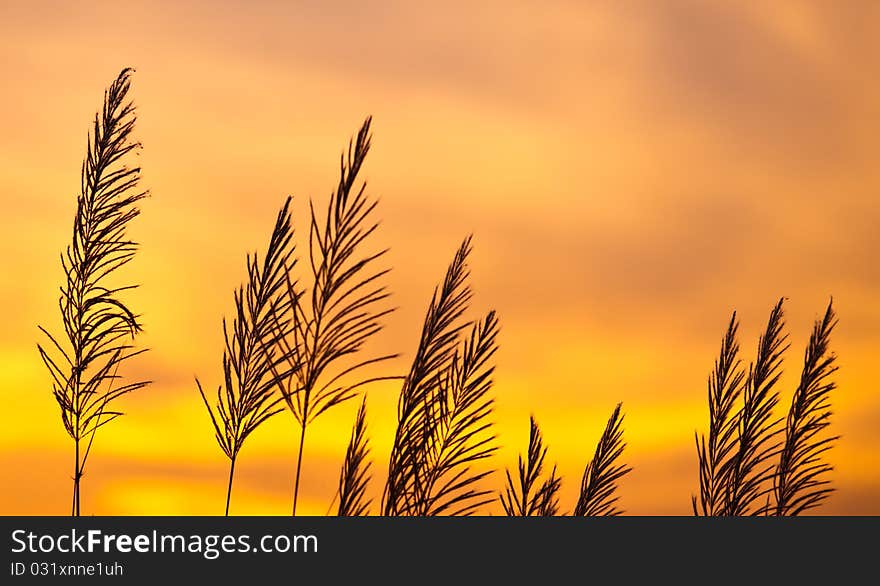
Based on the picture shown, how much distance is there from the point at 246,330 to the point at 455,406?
711 millimetres

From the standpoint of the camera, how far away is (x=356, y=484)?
2781 millimetres

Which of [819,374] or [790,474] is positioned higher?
[819,374]

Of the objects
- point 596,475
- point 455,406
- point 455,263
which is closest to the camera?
point 455,263

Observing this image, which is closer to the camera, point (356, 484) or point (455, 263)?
point (356, 484)

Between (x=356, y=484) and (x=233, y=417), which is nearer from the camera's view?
(x=356, y=484)

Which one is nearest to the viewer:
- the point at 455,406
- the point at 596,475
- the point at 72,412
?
the point at 455,406
